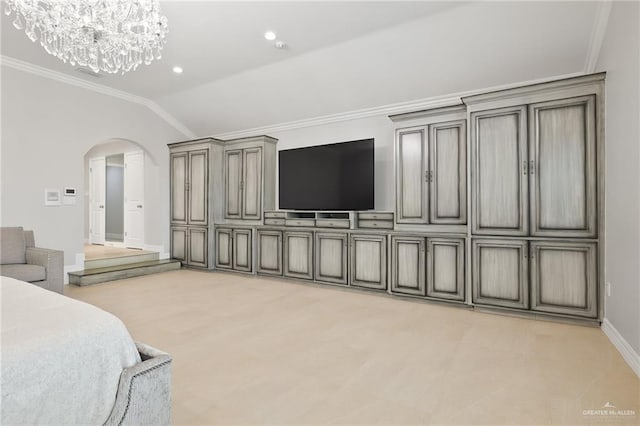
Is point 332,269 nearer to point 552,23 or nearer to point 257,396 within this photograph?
point 257,396

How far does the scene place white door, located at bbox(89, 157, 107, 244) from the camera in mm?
8719

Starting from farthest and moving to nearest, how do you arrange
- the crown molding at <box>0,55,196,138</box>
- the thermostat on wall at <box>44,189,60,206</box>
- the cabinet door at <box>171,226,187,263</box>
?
the cabinet door at <box>171,226,187,263</box>
the thermostat on wall at <box>44,189,60,206</box>
the crown molding at <box>0,55,196,138</box>

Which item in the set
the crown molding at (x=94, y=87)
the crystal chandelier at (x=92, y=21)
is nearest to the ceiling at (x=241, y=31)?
the crown molding at (x=94, y=87)

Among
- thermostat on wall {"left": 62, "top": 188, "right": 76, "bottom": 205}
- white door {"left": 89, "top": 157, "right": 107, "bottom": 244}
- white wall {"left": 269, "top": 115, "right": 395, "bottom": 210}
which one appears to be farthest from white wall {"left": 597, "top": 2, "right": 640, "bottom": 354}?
white door {"left": 89, "top": 157, "right": 107, "bottom": 244}

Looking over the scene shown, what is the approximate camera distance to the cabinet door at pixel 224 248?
603cm

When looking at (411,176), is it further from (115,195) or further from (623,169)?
(115,195)

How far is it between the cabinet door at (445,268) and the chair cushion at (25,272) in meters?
4.37

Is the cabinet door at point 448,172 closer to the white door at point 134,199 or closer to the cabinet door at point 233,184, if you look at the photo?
the cabinet door at point 233,184

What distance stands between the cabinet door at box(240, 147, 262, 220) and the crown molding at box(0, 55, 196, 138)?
1.83m

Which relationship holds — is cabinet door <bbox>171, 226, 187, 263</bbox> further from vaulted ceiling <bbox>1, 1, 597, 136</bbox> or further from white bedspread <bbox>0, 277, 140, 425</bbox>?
white bedspread <bbox>0, 277, 140, 425</bbox>

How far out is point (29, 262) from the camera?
394 cm

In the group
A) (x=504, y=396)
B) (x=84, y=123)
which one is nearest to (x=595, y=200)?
(x=504, y=396)

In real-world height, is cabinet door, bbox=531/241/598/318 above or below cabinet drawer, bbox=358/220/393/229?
below

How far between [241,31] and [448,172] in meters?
2.92
